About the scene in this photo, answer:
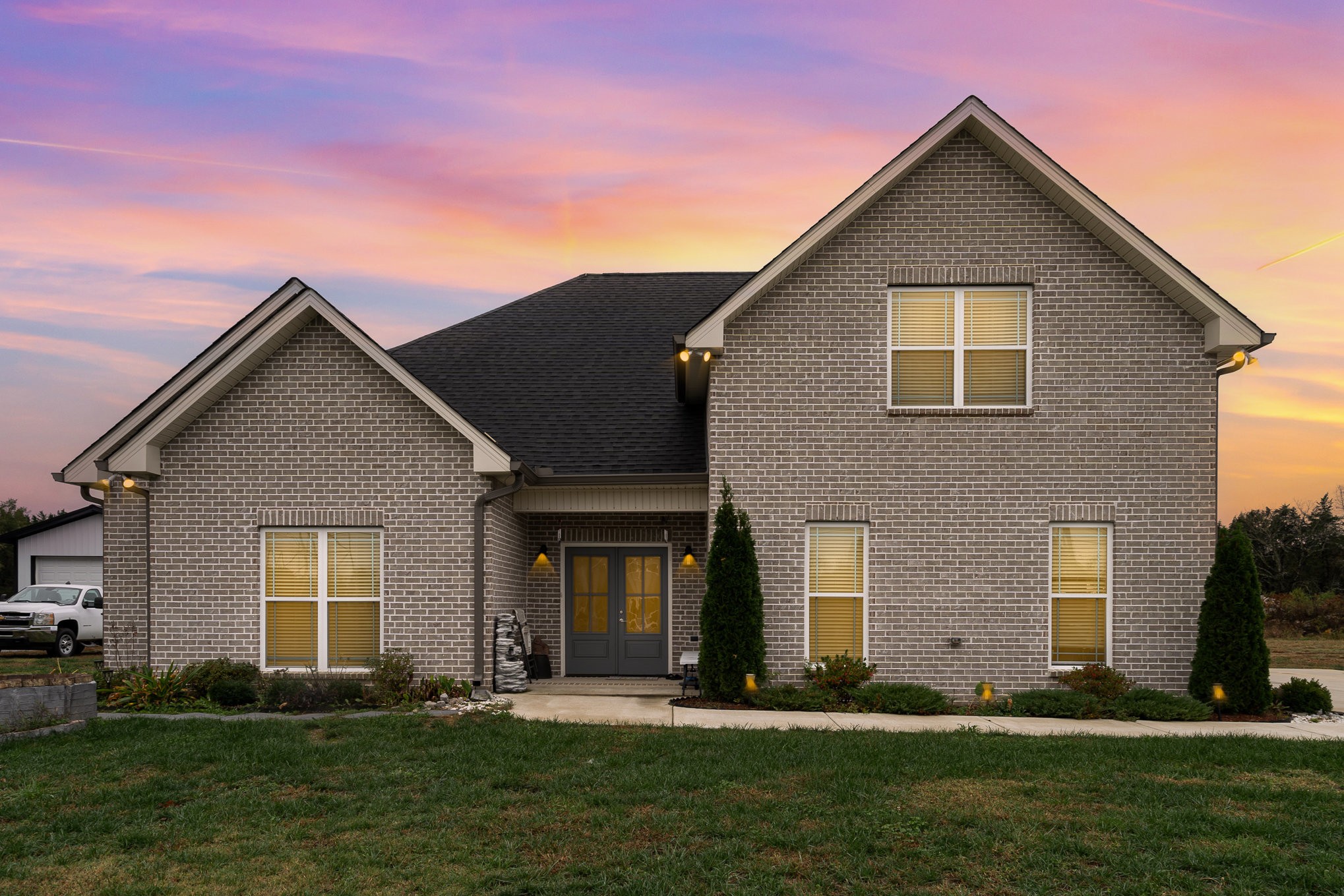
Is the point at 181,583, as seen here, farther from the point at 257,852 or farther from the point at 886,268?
the point at 886,268

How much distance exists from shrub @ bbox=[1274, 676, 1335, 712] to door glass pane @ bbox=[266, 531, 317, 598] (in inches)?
502

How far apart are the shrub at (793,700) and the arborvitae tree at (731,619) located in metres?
0.28

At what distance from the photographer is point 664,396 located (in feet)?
52.7

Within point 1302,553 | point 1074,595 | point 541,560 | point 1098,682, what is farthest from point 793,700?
point 1302,553

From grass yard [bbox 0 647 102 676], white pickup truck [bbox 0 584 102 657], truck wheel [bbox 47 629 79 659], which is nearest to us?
grass yard [bbox 0 647 102 676]

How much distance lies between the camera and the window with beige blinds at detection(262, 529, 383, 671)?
12.6 meters

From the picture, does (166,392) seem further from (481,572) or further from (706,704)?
(706,704)

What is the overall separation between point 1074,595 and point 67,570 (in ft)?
97.5

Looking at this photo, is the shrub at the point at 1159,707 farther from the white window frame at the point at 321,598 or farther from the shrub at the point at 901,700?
the white window frame at the point at 321,598

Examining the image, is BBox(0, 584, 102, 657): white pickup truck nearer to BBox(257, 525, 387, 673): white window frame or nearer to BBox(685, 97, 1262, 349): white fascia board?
BBox(257, 525, 387, 673): white window frame

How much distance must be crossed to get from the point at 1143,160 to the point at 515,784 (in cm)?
1345

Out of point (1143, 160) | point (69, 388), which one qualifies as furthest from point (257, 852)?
point (69, 388)

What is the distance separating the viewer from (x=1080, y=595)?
12461mm

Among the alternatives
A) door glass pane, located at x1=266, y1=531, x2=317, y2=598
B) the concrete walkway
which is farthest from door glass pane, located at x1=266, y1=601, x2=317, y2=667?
the concrete walkway
